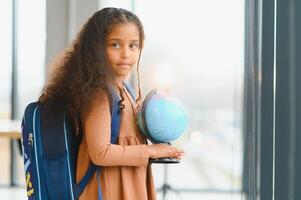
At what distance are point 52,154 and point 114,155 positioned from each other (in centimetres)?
18

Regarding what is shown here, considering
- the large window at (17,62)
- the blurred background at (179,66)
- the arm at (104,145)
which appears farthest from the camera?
the large window at (17,62)

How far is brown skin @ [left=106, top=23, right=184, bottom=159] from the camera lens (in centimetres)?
141

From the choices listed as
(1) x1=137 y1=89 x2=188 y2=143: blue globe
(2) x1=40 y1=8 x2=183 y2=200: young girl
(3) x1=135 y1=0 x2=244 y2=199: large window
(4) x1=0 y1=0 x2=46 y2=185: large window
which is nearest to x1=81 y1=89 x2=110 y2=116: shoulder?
(2) x1=40 y1=8 x2=183 y2=200: young girl

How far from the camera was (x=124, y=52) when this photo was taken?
55.6 inches

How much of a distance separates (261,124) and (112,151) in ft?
2.75

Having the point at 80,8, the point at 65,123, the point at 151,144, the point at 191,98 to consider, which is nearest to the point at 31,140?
the point at 65,123

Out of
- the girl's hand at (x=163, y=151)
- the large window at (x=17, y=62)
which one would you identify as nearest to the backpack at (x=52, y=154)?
the girl's hand at (x=163, y=151)

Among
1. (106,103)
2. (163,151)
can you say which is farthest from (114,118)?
(163,151)

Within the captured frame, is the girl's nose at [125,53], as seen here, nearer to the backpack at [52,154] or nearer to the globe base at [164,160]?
the backpack at [52,154]

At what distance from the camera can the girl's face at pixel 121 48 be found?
1416 millimetres

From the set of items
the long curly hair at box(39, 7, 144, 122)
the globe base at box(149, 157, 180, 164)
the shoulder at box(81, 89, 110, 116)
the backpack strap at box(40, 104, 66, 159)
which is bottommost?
the globe base at box(149, 157, 180, 164)

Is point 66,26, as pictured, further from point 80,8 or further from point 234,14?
point 234,14

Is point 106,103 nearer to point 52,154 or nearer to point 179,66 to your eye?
point 52,154

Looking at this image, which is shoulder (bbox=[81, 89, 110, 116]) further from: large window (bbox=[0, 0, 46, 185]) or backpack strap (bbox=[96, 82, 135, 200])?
large window (bbox=[0, 0, 46, 185])
